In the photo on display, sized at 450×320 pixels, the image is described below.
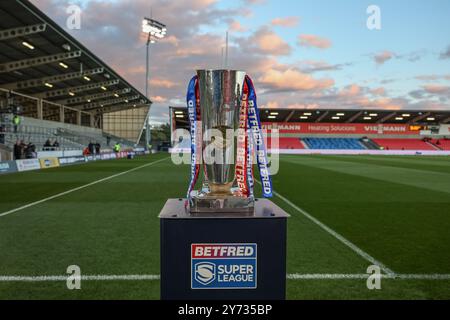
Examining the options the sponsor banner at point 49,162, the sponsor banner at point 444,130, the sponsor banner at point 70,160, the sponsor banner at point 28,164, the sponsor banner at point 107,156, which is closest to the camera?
the sponsor banner at point 28,164

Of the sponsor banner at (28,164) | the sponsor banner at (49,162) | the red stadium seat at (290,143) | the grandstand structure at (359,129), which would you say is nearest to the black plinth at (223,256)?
the sponsor banner at (28,164)

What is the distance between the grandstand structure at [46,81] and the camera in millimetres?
A: 20609

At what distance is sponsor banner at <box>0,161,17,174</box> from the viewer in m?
17.8

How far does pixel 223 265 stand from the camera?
2266mm

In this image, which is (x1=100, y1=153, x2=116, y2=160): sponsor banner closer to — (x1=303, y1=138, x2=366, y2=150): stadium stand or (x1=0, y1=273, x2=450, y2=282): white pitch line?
(x1=0, y1=273, x2=450, y2=282): white pitch line

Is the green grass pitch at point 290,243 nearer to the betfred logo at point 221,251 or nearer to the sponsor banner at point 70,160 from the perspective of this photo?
the betfred logo at point 221,251

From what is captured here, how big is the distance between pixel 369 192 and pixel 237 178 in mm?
9909

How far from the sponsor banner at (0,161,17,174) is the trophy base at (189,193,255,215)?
60.8ft

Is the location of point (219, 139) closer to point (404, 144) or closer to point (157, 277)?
point (157, 277)

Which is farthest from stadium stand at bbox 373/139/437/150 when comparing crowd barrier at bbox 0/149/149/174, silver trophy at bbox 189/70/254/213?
silver trophy at bbox 189/70/254/213

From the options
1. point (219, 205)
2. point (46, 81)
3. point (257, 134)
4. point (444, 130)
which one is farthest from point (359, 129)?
point (219, 205)

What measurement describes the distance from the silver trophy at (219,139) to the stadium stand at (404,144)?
218 feet
